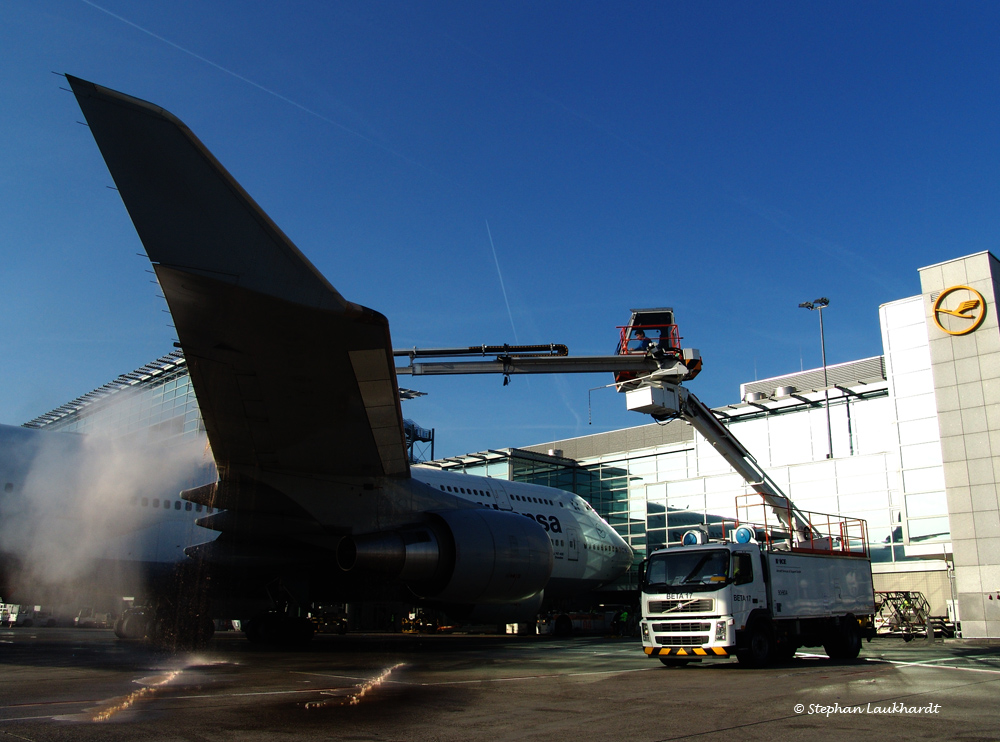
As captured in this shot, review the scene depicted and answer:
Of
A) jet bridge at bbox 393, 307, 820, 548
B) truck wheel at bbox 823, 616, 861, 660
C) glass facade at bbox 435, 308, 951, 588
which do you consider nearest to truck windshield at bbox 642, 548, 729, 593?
truck wheel at bbox 823, 616, 861, 660

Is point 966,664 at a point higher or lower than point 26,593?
lower

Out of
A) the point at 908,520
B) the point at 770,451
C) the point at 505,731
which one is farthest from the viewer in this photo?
the point at 770,451

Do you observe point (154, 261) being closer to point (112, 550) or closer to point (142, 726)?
point (142, 726)

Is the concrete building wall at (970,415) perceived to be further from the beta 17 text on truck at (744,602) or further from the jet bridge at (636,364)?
the beta 17 text on truck at (744,602)

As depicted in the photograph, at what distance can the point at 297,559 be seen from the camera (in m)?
13.7

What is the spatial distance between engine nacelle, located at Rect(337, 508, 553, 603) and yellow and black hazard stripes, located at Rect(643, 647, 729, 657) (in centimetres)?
262

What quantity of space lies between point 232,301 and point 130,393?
15737 mm

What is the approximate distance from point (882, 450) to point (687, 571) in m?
18.4

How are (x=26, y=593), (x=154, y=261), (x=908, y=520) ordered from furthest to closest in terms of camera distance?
1. (x=908, y=520)
2. (x=26, y=593)
3. (x=154, y=261)

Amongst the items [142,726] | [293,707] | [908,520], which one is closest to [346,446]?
[293,707]

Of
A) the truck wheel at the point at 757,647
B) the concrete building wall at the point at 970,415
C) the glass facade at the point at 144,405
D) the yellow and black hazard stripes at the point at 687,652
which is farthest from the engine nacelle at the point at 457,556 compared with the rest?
the concrete building wall at the point at 970,415

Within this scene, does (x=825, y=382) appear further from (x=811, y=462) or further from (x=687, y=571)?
(x=687, y=571)

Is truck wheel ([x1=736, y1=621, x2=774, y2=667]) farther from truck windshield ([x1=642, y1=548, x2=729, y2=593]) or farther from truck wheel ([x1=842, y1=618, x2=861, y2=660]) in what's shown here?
truck wheel ([x1=842, y1=618, x2=861, y2=660])

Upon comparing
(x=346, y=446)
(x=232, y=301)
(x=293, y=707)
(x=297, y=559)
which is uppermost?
(x=232, y=301)
